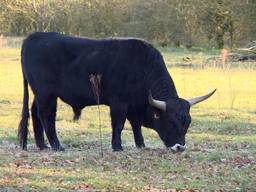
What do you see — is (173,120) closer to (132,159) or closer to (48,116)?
(132,159)

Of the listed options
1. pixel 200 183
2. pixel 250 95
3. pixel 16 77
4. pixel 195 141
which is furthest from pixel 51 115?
pixel 16 77

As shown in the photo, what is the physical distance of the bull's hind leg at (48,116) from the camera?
11.7 m

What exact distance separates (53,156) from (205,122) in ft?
21.2

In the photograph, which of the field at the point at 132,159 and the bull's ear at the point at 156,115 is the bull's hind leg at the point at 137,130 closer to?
the field at the point at 132,159

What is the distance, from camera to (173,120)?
11039 mm

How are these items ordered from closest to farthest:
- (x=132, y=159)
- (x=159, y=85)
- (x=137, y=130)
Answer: (x=132, y=159) < (x=159, y=85) < (x=137, y=130)

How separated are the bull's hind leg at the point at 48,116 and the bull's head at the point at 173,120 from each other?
188 cm

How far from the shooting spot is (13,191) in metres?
7.94

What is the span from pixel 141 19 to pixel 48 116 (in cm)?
3690

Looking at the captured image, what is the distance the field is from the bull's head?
19 centimetres

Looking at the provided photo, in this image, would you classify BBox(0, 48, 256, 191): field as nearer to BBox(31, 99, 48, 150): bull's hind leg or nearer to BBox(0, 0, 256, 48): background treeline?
BBox(31, 99, 48, 150): bull's hind leg

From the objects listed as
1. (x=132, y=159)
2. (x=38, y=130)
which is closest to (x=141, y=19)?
(x=38, y=130)

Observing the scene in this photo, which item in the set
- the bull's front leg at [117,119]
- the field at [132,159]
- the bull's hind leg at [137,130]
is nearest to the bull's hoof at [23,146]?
the field at [132,159]

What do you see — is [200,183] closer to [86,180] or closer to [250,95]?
[86,180]
